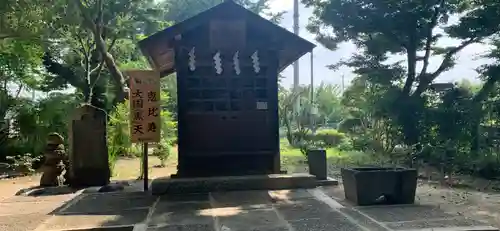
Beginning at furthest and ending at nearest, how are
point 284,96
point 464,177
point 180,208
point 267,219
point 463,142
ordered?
point 284,96 → point 463,142 → point 464,177 → point 180,208 → point 267,219

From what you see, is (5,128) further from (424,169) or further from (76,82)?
(424,169)

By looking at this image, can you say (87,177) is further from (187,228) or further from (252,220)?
(252,220)

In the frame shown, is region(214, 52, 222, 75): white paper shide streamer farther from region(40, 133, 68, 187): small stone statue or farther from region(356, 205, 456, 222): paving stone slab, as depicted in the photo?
region(40, 133, 68, 187): small stone statue

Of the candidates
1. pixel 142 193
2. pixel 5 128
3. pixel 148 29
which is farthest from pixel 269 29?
pixel 5 128

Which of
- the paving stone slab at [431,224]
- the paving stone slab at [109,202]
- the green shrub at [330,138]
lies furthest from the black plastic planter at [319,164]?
the green shrub at [330,138]

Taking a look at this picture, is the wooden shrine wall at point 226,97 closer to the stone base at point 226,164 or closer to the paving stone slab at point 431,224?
the stone base at point 226,164

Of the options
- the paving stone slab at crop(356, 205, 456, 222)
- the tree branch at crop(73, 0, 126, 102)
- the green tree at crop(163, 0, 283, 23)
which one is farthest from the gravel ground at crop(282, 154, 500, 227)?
the green tree at crop(163, 0, 283, 23)

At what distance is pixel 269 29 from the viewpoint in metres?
7.61

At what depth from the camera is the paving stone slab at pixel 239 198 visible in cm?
603

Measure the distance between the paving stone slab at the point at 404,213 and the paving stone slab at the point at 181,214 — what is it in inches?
75.7

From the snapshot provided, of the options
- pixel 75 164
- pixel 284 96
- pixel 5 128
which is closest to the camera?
pixel 75 164

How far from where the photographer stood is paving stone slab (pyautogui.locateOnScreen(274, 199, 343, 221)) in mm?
5160

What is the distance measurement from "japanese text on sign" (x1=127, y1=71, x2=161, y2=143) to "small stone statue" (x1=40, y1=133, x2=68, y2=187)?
2.88 meters

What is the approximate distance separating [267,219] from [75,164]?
16.7 feet
